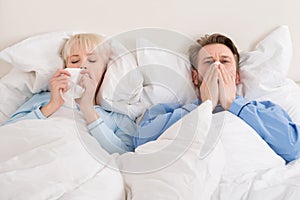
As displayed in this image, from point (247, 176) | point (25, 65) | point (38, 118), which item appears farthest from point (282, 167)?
point (25, 65)

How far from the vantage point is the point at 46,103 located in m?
1.42

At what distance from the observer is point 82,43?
1457 millimetres

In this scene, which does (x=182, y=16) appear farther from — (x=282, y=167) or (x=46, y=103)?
(x=282, y=167)

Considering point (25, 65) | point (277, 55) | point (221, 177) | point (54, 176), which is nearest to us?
point (54, 176)

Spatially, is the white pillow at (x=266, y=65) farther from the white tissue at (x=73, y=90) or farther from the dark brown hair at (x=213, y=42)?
the white tissue at (x=73, y=90)

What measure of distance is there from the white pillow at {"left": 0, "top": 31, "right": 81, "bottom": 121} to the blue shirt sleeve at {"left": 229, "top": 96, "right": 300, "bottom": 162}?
24.0 inches

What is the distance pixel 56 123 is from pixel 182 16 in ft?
2.28

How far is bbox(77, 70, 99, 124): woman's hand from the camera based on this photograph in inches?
53.2

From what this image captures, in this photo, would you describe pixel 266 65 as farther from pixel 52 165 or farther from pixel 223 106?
pixel 52 165

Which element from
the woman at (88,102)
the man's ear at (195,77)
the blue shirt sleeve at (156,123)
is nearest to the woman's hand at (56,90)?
the woman at (88,102)

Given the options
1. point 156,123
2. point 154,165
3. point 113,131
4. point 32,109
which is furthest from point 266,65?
point 32,109

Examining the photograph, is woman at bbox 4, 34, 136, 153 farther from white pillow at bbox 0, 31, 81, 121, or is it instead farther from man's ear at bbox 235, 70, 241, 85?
man's ear at bbox 235, 70, 241, 85

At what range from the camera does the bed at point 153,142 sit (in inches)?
39.2

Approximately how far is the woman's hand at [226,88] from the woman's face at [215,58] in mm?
39
